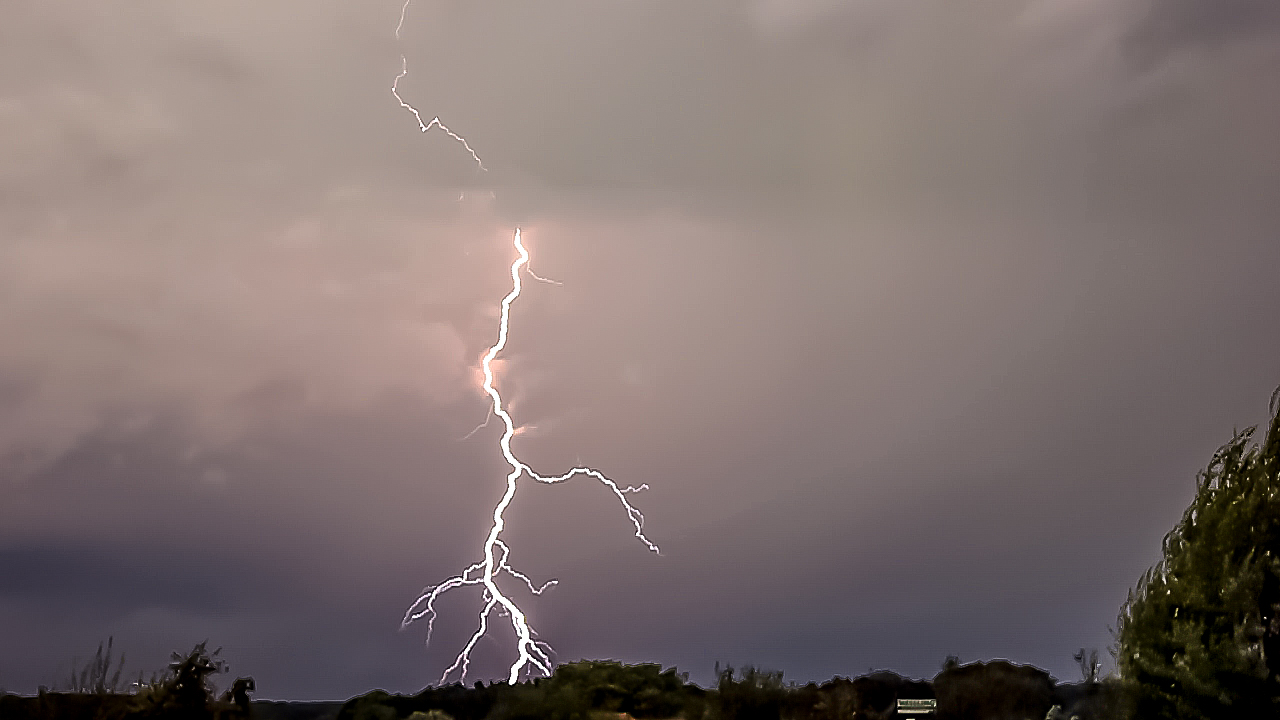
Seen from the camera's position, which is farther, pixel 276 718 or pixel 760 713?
pixel 276 718

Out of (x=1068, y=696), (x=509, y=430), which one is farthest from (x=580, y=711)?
(x=1068, y=696)

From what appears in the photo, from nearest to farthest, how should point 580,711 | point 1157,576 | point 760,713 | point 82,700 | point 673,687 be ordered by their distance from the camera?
point 1157,576 < point 82,700 < point 760,713 < point 580,711 < point 673,687

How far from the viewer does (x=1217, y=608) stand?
49.5 ft

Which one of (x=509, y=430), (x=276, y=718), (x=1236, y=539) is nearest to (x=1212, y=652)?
(x=1236, y=539)

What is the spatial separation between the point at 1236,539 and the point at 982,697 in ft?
62.1

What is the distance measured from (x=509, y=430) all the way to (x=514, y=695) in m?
7.83

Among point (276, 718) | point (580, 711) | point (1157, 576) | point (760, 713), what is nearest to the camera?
point (1157, 576)

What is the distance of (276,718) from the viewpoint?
37719mm

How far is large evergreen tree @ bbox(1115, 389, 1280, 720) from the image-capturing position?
47.7 ft

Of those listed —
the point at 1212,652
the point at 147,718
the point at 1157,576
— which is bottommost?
the point at 147,718

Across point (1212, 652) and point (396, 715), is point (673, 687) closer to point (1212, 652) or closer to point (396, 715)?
point (396, 715)

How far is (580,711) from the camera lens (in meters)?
30.2

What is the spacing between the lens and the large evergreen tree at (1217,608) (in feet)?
47.7

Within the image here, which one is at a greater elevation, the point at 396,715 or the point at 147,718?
the point at 396,715
